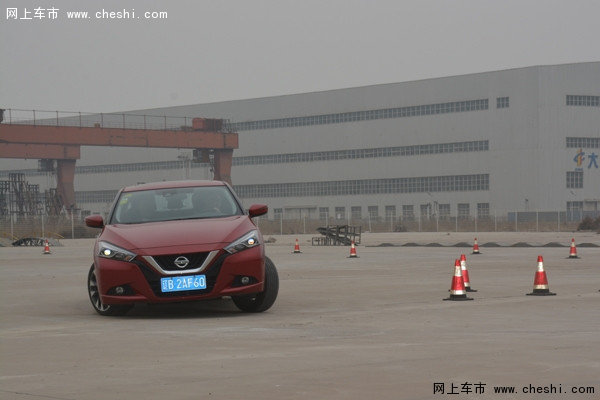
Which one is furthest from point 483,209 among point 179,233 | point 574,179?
point 179,233

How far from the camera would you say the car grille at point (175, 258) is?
37.0 feet

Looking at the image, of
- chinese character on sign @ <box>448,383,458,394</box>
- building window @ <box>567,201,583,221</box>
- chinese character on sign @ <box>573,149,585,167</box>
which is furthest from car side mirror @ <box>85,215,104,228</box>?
chinese character on sign @ <box>573,149,585,167</box>

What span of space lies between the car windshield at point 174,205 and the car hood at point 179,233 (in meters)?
0.33

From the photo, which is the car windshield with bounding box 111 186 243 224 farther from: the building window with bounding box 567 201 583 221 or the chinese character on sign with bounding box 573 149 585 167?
the chinese character on sign with bounding box 573 149 585 167

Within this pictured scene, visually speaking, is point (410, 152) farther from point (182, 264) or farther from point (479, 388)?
point (479, 388)

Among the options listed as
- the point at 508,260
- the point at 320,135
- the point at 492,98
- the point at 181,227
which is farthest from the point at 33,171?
the point at 181,227

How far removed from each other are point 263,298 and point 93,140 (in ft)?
194

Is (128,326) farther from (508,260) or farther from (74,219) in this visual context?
(74,219)

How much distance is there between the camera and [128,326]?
10773 mm

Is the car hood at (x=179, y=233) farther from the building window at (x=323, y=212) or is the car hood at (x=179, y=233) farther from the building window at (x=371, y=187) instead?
the building window at (x=323, y=212)

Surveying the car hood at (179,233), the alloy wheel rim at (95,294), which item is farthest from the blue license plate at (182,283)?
the alloy wheel rim at (95,294)

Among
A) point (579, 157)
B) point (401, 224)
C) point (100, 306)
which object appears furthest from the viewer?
point (401, 224)

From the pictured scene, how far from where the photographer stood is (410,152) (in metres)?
83.1

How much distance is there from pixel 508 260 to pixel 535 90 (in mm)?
50363
